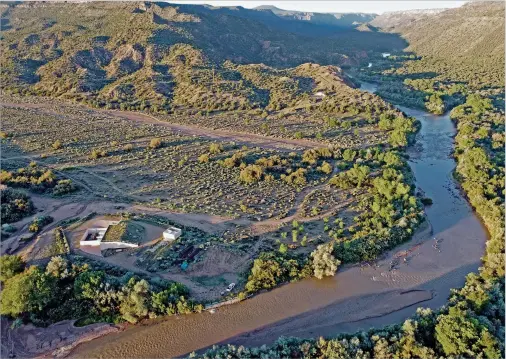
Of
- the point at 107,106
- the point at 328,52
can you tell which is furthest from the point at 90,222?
the point at 328,52

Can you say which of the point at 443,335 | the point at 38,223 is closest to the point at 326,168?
the point at 443,335

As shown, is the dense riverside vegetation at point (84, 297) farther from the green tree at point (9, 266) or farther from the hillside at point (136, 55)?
the hillside at point (136, 55)

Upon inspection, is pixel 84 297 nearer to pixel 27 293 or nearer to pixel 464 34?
pixel 27 293

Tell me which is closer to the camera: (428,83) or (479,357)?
(479,357)

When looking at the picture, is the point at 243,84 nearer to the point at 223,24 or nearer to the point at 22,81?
the point at 22,81

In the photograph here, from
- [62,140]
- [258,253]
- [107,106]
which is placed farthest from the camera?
[107,106]

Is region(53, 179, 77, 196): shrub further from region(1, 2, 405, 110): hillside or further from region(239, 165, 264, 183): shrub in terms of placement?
region(1, 2, 405, 110): hillside
